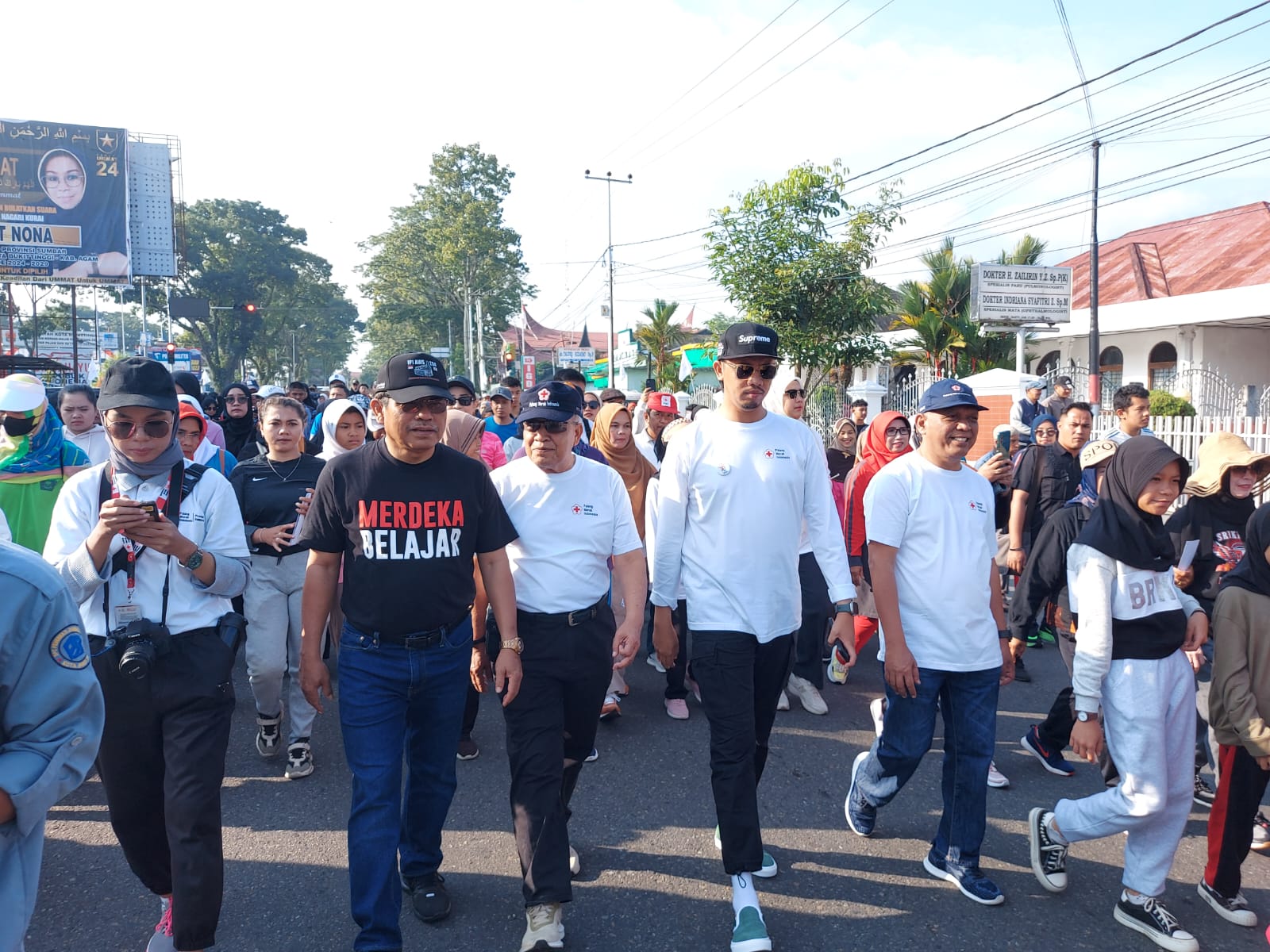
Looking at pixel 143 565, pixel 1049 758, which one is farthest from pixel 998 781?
pixel 143 565

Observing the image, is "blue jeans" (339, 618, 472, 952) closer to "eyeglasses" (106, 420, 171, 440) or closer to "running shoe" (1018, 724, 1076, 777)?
"eyeglasses" (106, 420, 171, 440)

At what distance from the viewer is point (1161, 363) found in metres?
22.3

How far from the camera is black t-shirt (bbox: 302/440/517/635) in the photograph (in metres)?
2.99

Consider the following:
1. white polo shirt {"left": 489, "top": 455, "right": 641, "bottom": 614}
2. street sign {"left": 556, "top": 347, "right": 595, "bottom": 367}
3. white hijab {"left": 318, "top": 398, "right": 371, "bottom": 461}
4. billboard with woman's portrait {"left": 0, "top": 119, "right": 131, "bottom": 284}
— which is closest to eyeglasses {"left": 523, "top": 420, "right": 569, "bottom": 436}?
white polo shirt {"left": 489, "top": 455, "right": 641, "bottom": 614}

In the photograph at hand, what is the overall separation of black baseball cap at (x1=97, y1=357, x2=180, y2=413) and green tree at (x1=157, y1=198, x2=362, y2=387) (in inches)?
1964

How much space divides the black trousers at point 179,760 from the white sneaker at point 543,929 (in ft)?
3.38

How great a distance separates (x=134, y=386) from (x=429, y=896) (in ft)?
6.88

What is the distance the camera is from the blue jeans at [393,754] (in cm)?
286

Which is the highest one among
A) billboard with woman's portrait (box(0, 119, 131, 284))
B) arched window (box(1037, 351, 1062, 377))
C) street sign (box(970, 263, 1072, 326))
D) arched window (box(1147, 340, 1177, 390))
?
billboard with woman's portrait (box(0, 119, 131, 284))

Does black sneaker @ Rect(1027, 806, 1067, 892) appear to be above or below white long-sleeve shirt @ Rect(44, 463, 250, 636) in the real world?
below

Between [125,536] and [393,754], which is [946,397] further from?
[125,536]

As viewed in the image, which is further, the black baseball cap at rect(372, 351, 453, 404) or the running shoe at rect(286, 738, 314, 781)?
the running shoe at rect(286, 738, 314, 781)

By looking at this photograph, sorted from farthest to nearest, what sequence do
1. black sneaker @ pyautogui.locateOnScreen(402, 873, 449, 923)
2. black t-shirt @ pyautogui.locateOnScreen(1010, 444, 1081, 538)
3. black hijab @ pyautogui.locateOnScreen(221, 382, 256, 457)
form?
black hijab @ pyautogui.locateOnScreen(221, 382, 256, 457) → black t-shirt @ pyautogui.locateOnScreen(1010, 444, 1081, 538) → black sneaker @ pyautogui.locateOnScreen(402, 873, 449, 923)

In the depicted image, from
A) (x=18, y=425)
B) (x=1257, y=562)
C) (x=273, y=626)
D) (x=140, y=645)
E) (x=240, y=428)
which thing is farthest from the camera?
(x=240, y=428)
